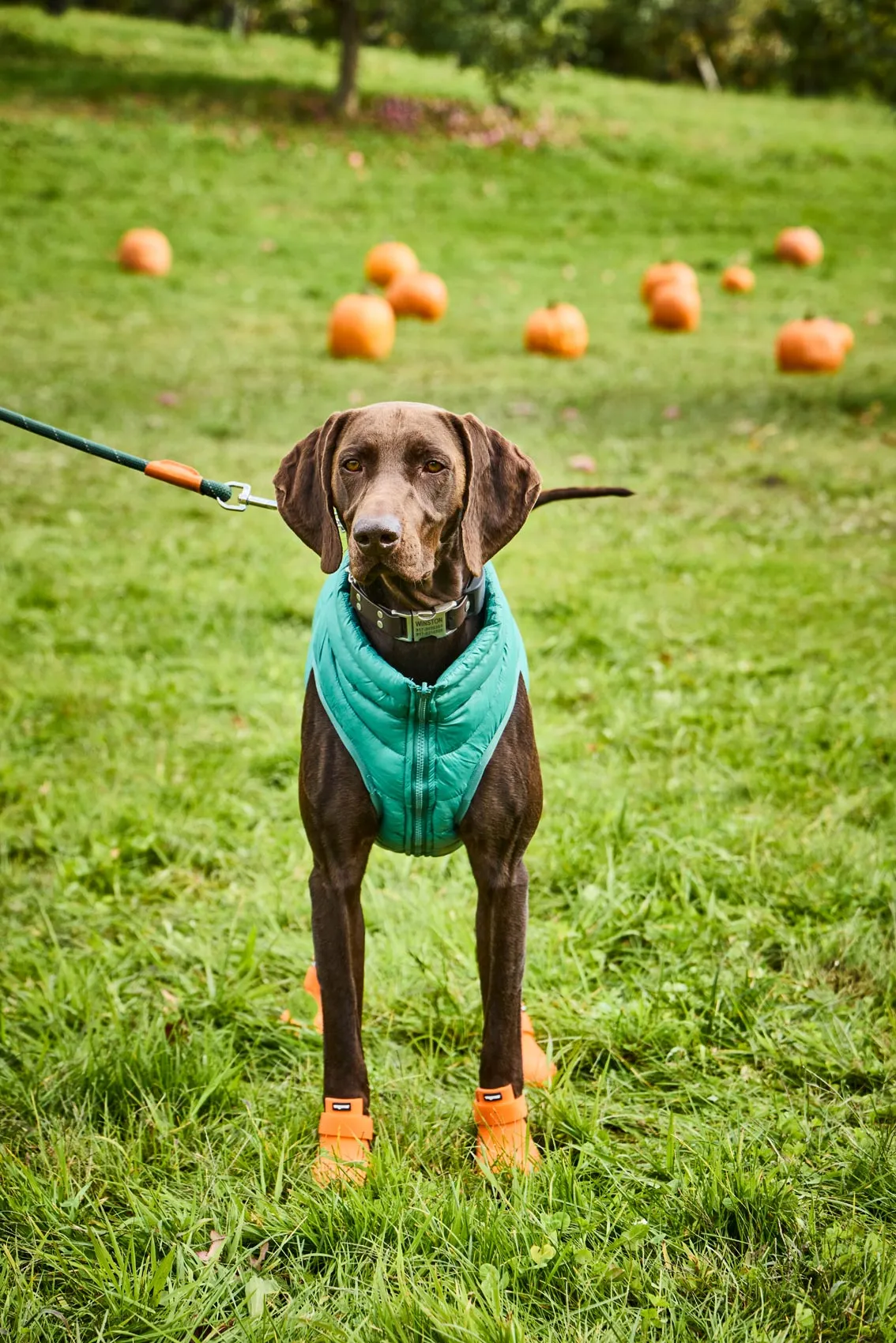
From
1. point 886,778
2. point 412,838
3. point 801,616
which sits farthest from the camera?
point 801,616

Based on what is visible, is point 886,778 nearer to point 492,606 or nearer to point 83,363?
point 492,606

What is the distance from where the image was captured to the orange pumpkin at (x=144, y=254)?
13.8 metres

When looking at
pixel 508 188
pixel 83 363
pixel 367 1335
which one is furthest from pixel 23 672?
pixel 508 188

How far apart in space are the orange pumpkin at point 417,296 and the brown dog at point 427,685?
1065 cm

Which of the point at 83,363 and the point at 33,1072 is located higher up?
the point at 33,1072

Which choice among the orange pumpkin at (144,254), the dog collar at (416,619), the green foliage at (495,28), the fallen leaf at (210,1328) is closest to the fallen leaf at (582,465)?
the dog collar at (416,619)

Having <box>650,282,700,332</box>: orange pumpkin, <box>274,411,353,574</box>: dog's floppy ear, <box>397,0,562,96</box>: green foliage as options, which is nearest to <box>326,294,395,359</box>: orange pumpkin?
<box>650,282,700,332</box>: orange pumpkin

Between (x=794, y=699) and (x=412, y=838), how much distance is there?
2.76 metres

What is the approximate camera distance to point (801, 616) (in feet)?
18.6

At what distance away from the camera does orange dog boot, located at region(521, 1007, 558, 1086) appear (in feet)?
9.33

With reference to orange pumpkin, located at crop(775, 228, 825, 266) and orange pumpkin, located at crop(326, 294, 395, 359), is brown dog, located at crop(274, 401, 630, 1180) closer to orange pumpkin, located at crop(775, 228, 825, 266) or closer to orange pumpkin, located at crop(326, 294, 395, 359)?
orange pumpkin, located at crop(326, 294, 395, 359)

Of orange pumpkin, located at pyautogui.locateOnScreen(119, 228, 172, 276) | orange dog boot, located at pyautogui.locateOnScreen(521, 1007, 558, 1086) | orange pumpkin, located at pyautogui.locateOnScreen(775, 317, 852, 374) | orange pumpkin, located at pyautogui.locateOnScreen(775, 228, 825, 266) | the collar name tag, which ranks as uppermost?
the collar name tag

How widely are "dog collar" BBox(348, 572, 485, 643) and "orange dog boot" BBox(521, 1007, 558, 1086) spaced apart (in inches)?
45.9

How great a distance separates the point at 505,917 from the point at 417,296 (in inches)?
436
